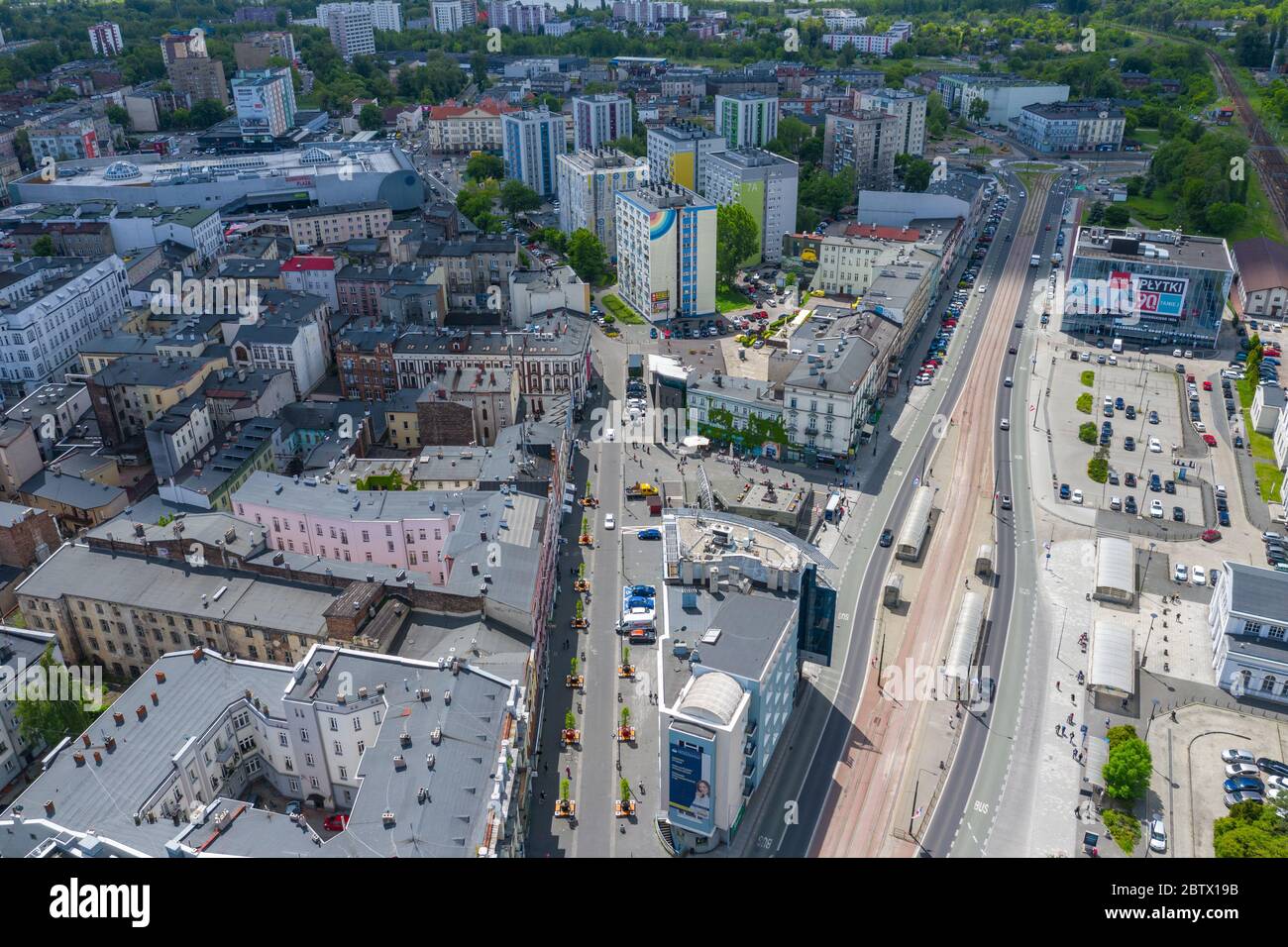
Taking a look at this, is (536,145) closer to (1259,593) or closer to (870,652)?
(870,652)

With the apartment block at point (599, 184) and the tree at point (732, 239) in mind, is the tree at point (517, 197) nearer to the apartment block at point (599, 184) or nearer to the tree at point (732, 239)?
the apartment block at point (599, 184)

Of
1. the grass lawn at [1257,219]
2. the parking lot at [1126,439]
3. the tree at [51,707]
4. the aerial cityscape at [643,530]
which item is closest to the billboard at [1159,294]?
the aerial cityscape at [643,530]

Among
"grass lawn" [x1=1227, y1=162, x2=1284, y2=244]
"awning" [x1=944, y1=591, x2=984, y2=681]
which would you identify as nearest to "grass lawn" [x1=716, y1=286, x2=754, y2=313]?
"awning" [x1=944, y1=591, x2=984, y2=681]

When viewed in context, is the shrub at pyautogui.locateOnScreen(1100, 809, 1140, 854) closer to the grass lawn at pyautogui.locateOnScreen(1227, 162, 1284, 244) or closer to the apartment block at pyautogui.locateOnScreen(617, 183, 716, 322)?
the apartment block at pyautogui.locateOnScreen(617, 183, 716, 322)

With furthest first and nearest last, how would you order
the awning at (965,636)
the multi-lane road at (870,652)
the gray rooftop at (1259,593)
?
the awning at (965,636) → the gray rooftop at (1259,593) → the multi-lane road at (870,652)

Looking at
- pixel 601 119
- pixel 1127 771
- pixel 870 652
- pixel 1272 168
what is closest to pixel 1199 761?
pixel 1127 771
